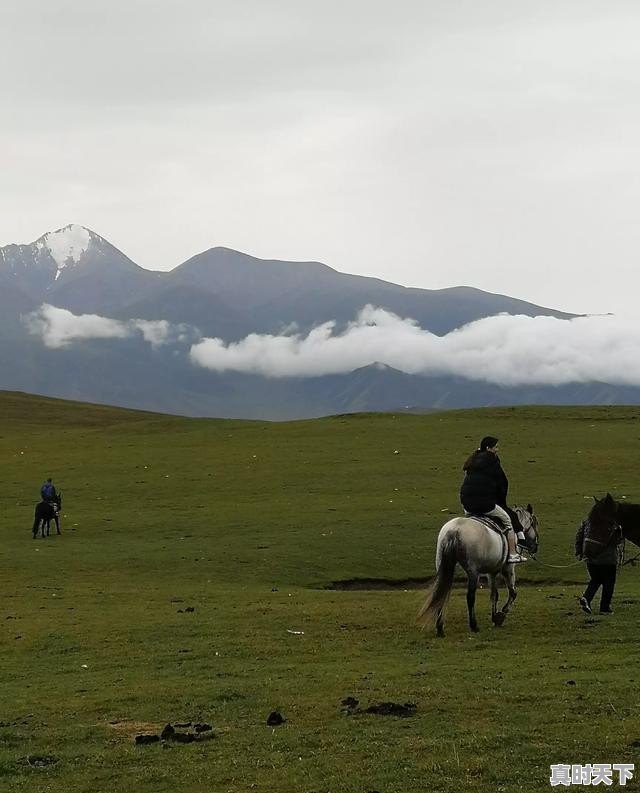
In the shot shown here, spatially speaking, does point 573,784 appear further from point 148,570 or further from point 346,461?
point 346,461

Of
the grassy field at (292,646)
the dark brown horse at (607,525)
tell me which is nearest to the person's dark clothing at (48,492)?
the grassy field at (292,646)

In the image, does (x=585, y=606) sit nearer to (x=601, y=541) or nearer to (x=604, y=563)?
(x=604, y=563)

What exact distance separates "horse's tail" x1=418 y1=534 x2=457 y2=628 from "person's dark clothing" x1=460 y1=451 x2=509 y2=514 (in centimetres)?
108

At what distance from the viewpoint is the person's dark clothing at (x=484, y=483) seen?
61.0 feet

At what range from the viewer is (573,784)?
378 inches

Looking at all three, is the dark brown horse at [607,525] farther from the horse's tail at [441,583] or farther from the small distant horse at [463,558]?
the horse's tail at [441,583]

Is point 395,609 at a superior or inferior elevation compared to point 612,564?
inferior

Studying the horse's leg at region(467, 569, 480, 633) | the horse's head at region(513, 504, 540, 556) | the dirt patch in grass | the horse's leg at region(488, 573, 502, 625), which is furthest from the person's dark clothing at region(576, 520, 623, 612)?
the dirt patch in grass

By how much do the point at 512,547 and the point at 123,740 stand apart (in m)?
9.67

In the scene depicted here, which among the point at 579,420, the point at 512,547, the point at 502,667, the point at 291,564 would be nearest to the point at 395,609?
the point at 512,547

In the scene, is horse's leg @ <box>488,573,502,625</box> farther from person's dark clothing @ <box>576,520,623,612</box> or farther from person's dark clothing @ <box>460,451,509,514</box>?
person's dark clothing @ <box>576,520,623,612</box>

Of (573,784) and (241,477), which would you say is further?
(241,477)

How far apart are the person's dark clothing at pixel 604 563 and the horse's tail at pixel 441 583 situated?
2.93 meters

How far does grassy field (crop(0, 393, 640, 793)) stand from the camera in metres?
10.9
